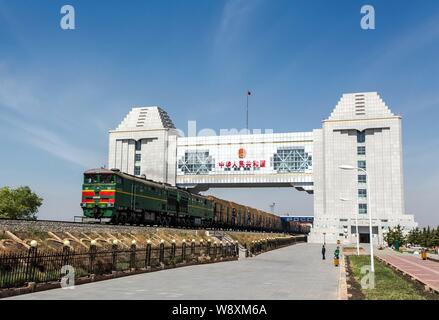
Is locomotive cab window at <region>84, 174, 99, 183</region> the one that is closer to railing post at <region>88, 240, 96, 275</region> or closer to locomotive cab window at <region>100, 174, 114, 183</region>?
locomotive cab window at <region>100, 174, 114, 183</region>

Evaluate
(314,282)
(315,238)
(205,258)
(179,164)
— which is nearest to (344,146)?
(315,238)

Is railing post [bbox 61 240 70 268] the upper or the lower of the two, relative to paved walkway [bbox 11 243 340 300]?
upper

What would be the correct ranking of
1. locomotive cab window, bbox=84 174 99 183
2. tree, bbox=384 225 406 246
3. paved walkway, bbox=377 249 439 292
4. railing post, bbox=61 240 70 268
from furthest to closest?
1. tree, bbox=384 225 406 246
2. locomotive cab window, bbox=84 174 99 183
3. paved walkway, bbox=377 249 439 292
4. railing post, bbox=61 240 70 268

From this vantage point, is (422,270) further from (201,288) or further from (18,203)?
(18,203)

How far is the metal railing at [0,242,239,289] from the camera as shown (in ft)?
56.0

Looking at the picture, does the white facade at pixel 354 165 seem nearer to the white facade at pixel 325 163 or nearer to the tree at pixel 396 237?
the white facade at pixel 325 163

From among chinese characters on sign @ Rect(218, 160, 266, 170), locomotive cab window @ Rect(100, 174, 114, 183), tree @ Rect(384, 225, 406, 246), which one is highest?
chinese characters on sign @ Rect(218, 160, 266, 170)

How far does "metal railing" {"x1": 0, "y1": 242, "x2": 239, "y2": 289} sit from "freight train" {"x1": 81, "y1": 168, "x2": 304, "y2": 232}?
6.64m

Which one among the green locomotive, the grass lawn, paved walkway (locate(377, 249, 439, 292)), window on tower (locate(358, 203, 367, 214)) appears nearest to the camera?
the grass lawn

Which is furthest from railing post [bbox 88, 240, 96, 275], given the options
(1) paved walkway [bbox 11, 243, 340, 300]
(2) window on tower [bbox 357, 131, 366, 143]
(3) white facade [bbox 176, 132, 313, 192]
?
(2) window on tower [bbox 357, 131, 366, 143]

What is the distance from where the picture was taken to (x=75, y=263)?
20.6 m

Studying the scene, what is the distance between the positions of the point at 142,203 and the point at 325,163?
71.1 m
